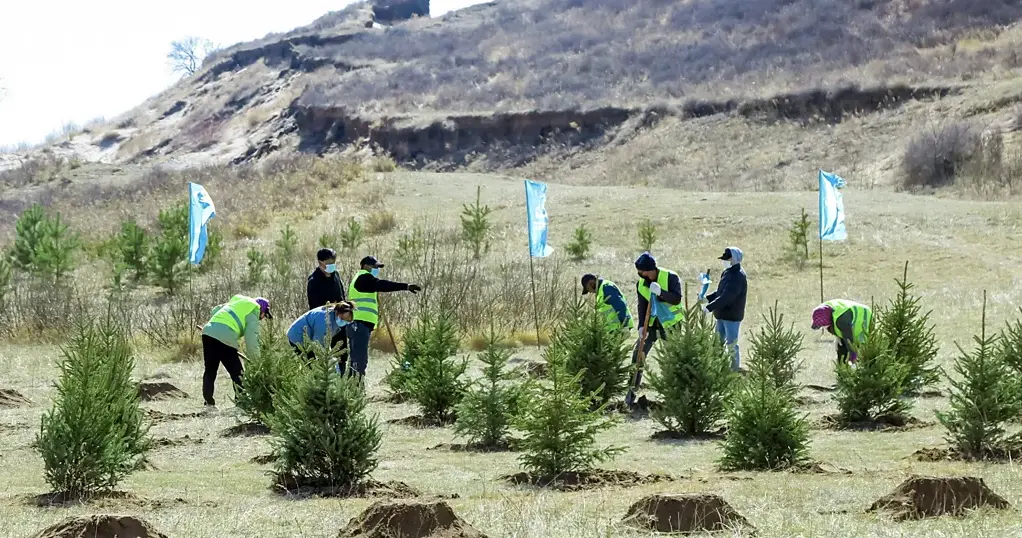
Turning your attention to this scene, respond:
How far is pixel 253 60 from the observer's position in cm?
9375

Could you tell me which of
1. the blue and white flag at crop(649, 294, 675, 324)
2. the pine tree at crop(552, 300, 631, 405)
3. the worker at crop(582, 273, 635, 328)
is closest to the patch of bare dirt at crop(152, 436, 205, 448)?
the pine tree at crop(552, 300, 631, 405)

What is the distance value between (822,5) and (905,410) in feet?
220

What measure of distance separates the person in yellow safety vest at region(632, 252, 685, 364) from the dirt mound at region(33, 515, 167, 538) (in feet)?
24.2

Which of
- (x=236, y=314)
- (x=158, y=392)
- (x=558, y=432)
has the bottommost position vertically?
(x=158, y=392)

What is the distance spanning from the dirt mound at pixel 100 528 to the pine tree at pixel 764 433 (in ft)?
14.4

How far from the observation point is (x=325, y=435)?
29.7 ft

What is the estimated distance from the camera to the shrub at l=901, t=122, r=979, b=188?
143ft

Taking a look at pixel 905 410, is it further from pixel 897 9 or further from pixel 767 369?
pixel 897 9

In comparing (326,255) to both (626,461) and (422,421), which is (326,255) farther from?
(626,461)

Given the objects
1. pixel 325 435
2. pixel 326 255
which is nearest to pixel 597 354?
pixel 326 255

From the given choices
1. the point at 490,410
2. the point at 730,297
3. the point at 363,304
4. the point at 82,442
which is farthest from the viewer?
the point at 730,297

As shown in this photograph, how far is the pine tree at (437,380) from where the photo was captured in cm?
1337

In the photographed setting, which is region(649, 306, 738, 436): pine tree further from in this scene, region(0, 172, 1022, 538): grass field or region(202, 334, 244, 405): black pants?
region(202, 334, 244, 405): black pants

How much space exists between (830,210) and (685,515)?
60.6 feet
